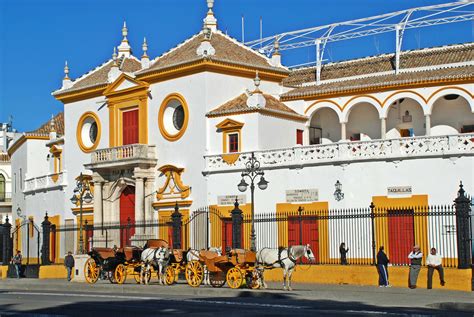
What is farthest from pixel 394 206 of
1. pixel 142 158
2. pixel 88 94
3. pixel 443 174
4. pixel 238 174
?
pixel 88 94

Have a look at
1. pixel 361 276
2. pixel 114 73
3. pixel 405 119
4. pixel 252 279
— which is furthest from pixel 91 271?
pixel 405 119

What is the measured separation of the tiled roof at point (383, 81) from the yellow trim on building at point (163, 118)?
5116 mm

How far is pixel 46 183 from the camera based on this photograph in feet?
175

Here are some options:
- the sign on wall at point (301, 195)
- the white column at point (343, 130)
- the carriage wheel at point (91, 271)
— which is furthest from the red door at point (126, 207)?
the carriage wheel at point (91, 271)

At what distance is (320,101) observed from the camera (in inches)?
1756

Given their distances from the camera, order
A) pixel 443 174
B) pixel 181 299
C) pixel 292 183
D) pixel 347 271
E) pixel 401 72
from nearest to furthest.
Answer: pixel 181 299 → pixel 347 271 → pixel 443 174 → pixel 292 183 → pixel 401 72

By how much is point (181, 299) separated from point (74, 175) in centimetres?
2673

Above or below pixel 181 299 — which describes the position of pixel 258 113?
above

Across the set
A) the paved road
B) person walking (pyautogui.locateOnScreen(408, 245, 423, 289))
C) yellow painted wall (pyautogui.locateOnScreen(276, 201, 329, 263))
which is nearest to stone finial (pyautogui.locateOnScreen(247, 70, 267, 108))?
yellow painted wall (pyautogui.locateOnScreen(276, 201, 329, 263))

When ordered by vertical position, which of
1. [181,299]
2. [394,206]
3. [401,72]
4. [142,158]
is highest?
[401,72]

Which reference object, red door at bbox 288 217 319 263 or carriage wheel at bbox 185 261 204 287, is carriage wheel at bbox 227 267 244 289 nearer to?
carriage wheel at bbox 185 261 204 287

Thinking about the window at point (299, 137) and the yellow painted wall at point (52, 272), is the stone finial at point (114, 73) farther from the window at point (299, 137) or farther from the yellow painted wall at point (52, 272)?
the yellow painted wall at point (52, 272)

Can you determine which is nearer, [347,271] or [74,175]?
[347,271]

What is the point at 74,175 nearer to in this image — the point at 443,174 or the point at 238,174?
the point at 238,174
